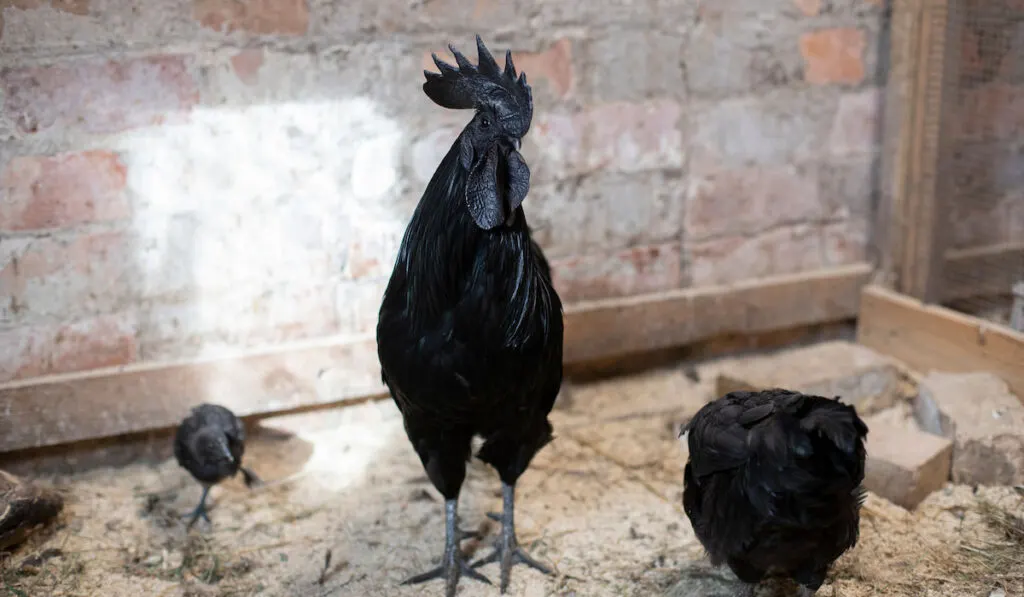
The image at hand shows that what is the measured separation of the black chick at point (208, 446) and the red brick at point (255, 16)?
155 centimetres

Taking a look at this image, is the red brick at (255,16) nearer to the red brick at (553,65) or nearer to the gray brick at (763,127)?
the red brick at (553,65)

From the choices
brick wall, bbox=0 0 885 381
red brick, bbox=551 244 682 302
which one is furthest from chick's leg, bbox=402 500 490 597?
red brick, bbox=551 244 682 302

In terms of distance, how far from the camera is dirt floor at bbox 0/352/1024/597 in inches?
110

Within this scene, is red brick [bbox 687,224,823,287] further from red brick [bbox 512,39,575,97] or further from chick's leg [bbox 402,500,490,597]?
chick's leg [bbox 402,500,490,597]

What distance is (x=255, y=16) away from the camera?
3303mm

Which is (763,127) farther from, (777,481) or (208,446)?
(208,446)

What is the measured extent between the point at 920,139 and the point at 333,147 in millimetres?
2837

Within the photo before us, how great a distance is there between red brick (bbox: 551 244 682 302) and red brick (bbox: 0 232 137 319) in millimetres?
1944

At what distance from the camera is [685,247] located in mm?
4195

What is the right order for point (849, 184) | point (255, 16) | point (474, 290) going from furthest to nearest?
point (849, 184) → point (255, 16) → point (474, 290)

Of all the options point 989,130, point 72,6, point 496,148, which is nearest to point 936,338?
point 989,130

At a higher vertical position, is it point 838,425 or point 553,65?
point 553,65

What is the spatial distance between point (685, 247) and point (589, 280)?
1.82ft

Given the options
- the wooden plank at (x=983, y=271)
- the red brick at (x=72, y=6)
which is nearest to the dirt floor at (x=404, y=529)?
the wooden plank at (x=983, y=271)
